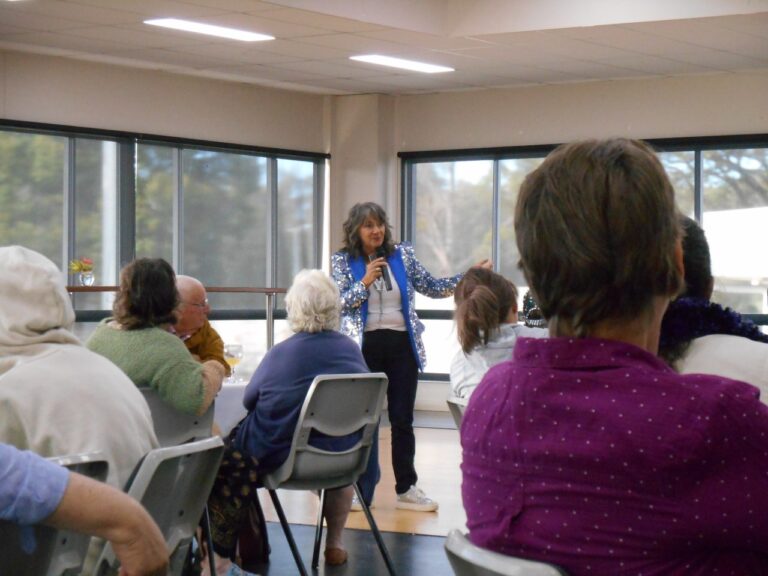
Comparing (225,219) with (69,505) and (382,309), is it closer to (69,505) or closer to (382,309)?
(382,309)

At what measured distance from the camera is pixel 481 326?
436 cm

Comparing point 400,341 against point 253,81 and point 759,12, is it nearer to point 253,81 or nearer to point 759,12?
point 759,12

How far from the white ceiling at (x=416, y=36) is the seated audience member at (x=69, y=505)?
524 cm

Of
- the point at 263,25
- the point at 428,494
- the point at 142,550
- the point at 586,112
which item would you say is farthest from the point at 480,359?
the point at 586,112

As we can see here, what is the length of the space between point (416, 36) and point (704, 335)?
585cm

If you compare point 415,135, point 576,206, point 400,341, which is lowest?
point 400,341

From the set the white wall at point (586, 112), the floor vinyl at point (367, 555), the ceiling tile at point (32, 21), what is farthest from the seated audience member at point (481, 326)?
the white wall at point (586, 112)

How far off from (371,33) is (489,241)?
127 inches

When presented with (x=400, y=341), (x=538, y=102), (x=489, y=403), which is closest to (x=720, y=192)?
(x=538, y=102)

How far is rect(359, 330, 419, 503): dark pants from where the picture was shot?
577cm

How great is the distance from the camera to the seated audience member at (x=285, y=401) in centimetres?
407

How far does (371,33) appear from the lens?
7.44 meters

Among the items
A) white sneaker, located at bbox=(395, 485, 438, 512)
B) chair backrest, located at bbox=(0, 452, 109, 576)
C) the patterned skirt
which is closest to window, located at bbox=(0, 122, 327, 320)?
white sneaker, located at bbox=(395, 485, 438, 512)

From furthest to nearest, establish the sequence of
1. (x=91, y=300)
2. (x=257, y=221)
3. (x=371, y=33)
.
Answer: (x=257, y=221) < (x=91, y=300) < (x=371, y=33)
